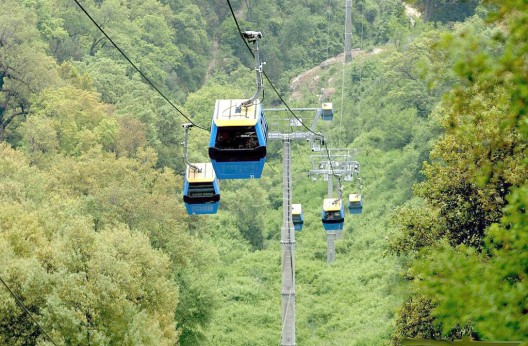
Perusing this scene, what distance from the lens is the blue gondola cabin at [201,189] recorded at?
32.2 metres

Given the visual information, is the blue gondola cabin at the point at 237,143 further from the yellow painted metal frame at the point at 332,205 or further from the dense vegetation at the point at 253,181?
the yellow painted metal frame at the point at 332,205

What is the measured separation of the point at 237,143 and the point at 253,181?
123ft

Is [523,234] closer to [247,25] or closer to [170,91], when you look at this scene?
[170,91]

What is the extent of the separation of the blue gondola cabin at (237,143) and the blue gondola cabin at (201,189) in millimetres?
6275

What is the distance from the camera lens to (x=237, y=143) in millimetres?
25281

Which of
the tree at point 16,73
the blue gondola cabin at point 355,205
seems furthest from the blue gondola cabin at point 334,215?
the tree at point 16,73

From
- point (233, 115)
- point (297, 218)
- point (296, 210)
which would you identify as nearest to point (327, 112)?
point (296, 210)

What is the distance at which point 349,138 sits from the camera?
228 ft

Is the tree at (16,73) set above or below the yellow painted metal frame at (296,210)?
above

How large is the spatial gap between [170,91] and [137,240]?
47292 mm

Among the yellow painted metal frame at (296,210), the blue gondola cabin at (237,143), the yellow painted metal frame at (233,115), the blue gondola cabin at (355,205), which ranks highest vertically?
the yellow painted metal frame at (233,115)

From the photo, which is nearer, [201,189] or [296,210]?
[201,189]

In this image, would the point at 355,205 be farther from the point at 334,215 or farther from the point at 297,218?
the point at 334,215

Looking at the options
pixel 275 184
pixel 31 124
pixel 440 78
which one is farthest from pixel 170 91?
pixel 440 78
